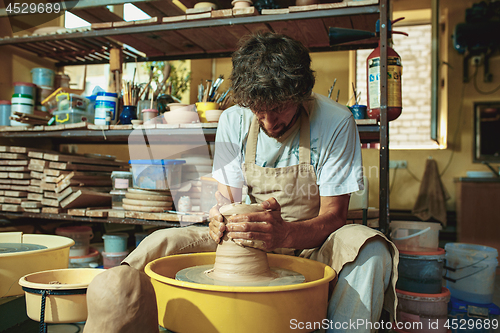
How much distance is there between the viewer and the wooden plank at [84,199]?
266 cm

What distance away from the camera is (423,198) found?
16.2 feet

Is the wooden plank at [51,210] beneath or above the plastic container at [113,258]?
above

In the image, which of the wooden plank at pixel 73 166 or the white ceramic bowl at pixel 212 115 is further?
the wooden plank at pixel 73 166

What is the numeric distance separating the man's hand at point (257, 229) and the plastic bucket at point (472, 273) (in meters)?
1.68

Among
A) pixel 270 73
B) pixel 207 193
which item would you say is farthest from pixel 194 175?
pixel 270 73

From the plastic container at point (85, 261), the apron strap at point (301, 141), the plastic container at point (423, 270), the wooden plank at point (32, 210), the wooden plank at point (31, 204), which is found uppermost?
the apron strap at point (301, 141)

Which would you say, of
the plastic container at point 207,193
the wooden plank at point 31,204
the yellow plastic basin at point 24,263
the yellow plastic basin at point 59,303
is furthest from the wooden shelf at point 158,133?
the yellow plastic basin at point 59,303

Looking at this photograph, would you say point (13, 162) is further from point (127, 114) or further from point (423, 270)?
point (423, 270)

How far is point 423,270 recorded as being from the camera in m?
2.11

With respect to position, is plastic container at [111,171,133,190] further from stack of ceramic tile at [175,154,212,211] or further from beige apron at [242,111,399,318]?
beige apron at [242,111,399,318]

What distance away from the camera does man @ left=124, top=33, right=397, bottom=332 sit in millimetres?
1304

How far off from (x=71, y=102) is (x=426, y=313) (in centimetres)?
279

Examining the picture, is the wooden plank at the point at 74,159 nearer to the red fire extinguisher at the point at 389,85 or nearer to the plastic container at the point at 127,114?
the plastic container at the point at 127,114

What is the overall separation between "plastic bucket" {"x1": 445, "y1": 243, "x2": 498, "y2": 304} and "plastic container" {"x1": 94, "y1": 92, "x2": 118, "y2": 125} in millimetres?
2596
